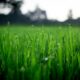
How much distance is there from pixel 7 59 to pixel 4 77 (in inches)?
4.2

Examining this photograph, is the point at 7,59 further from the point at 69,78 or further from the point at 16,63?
the point at 69,78

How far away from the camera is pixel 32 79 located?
2.63ft

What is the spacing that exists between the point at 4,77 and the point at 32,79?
0.19 meters

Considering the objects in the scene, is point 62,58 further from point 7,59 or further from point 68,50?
point 7,59

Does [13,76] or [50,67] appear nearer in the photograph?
[13,76]

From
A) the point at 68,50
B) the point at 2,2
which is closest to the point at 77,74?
the point at 68,50

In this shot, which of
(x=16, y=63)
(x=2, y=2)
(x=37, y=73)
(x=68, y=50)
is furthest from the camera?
(x=2, y=2)

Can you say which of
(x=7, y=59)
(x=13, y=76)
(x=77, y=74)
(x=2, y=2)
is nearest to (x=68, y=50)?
(x=77, y=74)

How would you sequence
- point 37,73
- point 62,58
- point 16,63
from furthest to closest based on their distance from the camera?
point 62,58 < point 16,63 < point 37,73

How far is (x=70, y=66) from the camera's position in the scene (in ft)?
3.34

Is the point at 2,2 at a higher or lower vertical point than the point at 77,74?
higher

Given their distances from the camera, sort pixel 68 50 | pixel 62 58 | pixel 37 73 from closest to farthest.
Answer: pixel 37 73 → pixel 62 58 → pixel 68 50

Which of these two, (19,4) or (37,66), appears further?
(19,4)

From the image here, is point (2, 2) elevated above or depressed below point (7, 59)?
above
